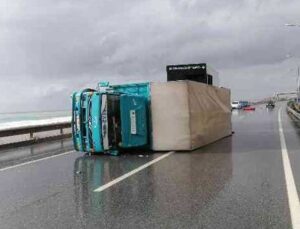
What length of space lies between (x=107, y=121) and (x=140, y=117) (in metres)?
1.44

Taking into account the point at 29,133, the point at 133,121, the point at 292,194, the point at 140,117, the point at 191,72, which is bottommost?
the point at 292,194

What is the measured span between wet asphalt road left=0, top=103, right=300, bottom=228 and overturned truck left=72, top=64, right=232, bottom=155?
88cm

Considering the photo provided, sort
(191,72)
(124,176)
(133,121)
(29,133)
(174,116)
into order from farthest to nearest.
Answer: (191,72) → (29,133) → (174,116) → (133,121) → (124,176)

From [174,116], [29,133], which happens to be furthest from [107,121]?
[29,133]

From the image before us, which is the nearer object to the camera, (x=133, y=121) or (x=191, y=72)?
(x=133, y=121)

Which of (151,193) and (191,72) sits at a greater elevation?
(191,72)

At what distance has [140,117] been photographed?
17062 mm

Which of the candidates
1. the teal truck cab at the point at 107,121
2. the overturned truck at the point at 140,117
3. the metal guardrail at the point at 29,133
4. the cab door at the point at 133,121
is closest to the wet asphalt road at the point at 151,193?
the teal truck cab at the point at 107,121

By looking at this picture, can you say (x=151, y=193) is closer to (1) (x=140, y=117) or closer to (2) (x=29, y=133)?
(1) (x=140, y=117)

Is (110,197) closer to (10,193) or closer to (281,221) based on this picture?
(10,193)

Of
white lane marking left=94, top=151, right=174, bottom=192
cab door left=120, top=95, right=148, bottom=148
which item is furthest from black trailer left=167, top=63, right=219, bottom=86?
white lane marking left=94, top=151, right=174, bottom=192

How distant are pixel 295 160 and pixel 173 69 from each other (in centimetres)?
1295

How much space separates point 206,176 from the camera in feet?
37.3

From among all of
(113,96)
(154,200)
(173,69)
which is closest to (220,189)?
(154,200)
